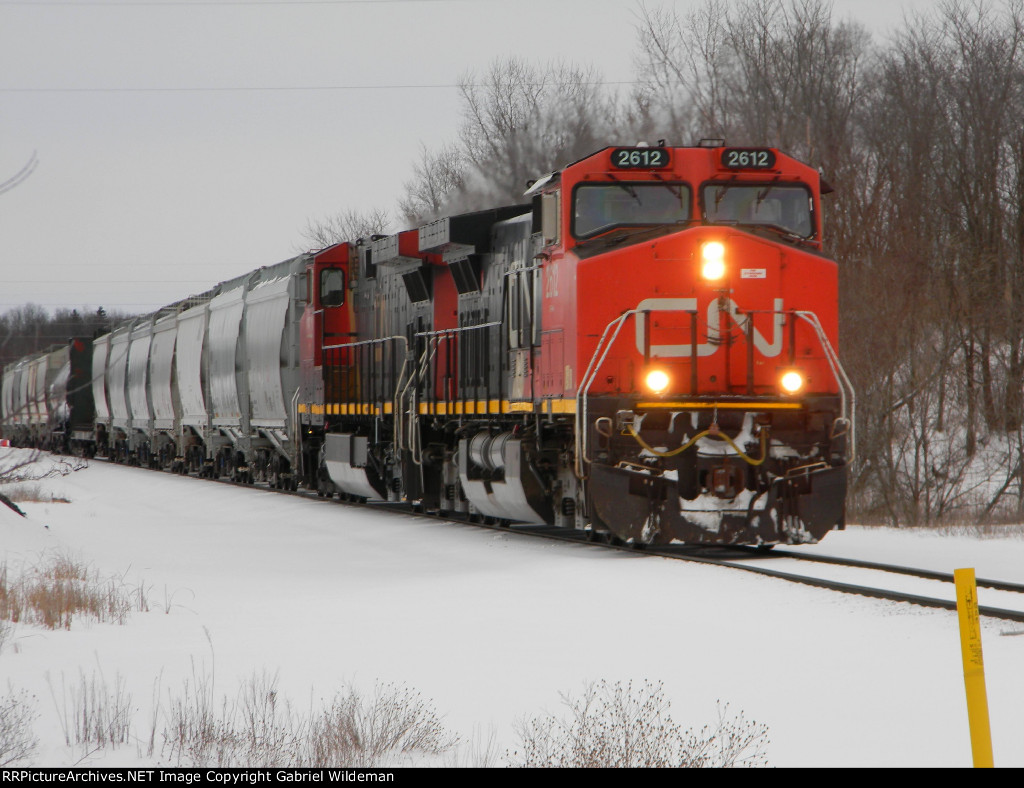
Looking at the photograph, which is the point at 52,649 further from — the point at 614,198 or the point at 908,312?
the point at 908,312

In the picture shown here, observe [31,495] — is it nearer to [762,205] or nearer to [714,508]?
[714,508]

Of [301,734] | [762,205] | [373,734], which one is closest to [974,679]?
[373,734]

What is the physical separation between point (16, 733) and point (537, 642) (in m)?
3.39

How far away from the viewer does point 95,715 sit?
5.80 metres

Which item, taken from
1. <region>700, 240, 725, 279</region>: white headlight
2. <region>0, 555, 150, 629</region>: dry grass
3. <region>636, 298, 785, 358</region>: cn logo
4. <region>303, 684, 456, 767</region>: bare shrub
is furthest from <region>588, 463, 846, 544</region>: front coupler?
<region>303, 684, 456, 767</region>: bare shrub

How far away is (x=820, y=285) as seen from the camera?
12.3 meters

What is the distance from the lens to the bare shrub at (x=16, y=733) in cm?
532

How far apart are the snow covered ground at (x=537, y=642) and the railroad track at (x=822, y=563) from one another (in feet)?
0.59

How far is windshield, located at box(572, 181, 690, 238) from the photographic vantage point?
12.2m

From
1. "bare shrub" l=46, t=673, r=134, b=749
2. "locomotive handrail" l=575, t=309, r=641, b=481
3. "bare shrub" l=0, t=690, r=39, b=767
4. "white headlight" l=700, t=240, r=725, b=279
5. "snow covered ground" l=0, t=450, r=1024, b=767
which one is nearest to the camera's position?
"bare shrub" l=0, t=690, r=39, b=767

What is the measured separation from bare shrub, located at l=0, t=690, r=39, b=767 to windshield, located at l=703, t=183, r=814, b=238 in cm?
817

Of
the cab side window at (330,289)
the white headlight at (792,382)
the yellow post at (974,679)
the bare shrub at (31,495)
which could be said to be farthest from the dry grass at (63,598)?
the bare shrub at (31,495)

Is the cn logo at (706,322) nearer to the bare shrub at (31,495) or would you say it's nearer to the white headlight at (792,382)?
the white headlight at (792,382)

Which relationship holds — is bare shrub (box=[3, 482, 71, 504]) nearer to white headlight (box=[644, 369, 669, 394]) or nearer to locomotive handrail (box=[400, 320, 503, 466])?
locomotive handrail (box=[400, 320, 503, 466])
